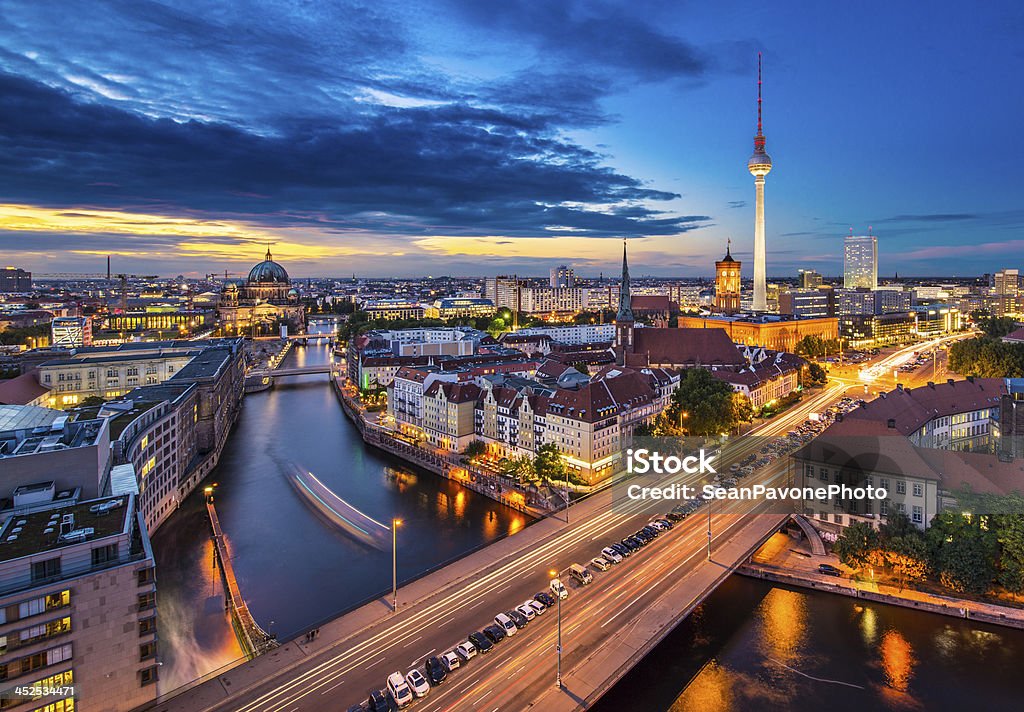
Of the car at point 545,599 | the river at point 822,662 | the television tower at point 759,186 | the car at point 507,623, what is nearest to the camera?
the river at point 822,662

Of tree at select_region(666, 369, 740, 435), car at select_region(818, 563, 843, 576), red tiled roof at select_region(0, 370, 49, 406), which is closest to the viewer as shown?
car at select_region(818, 563, 843, 576)

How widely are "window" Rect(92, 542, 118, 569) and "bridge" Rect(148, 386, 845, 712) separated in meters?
3.13

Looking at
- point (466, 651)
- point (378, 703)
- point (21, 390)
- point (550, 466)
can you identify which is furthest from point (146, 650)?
point (21, 390)

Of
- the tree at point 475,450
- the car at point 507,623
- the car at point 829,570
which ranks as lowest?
the car at point 829,570

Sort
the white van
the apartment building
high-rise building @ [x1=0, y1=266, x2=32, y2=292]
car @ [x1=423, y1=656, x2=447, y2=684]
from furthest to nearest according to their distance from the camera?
high-rise building @ [x1=0, y1=266, x2=32, y2=292], the white van, car @ [x1=423, y1=656, x2=447, y2=684], the apartment building

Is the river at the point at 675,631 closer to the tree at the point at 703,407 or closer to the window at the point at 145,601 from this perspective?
the window at the point at 145,601

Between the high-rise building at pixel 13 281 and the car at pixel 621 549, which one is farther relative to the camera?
the high-rise building at pixel 13 281

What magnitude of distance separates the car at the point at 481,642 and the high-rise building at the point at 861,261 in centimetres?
18843

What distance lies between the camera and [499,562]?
713 inches

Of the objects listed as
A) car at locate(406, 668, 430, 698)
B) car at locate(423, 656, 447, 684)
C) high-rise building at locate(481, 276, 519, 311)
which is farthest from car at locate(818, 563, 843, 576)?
high-rise building at locate(481, 276, 519, 311)

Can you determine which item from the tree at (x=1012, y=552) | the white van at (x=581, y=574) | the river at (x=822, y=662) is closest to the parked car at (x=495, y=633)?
the river at (x=822, y=662)

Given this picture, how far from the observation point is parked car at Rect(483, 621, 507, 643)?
14.2 metres

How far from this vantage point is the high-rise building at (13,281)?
15462cm

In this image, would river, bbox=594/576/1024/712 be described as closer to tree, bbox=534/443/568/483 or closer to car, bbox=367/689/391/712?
car, bbox=367/689/391/712
